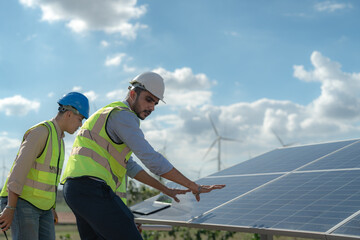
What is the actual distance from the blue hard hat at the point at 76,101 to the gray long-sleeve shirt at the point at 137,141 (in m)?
1.18

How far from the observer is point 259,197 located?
6.80m

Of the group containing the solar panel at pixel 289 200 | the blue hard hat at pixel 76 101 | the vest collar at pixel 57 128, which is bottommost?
the solar panel at pixel 289 200

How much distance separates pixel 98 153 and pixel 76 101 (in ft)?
4.15

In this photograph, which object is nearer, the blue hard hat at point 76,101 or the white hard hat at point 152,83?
the white hard hat at point 152,83

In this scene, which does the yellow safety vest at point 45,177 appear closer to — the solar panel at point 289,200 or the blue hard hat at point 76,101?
the blue hard hat at point 76,101

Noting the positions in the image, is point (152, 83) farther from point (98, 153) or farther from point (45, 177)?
point (45, 177)

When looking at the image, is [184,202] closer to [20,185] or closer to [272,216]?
[272,216]

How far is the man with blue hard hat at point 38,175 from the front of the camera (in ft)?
15.9

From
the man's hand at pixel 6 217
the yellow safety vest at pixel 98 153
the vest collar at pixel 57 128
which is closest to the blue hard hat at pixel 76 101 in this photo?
the vest collar at pixel 57 128

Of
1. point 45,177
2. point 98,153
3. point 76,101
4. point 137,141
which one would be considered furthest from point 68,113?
point 137,141

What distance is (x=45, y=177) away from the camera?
16.9 ft

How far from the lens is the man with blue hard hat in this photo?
4.85 metres

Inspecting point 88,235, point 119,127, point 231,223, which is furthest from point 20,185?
point 231,223

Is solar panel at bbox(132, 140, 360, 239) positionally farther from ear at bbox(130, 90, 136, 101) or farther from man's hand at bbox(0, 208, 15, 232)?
man's hand at bbox(0, 208, 15, 232)
